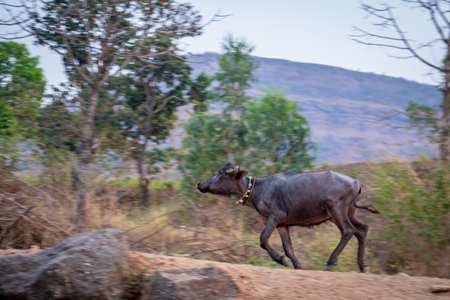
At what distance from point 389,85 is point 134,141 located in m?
40.9

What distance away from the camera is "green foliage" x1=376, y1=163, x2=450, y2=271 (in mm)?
9711

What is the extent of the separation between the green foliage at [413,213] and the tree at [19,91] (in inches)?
311

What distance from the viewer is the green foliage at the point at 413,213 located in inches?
382

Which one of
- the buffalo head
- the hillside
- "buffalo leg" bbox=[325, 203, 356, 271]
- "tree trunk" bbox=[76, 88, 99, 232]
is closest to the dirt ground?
"buffalo leg" bbox=[325, 203, 356, 271]

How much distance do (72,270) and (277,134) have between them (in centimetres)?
1009

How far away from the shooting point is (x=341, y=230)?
9.62 metres

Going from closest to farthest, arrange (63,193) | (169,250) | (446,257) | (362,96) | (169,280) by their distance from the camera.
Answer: (169,280) < (446,257) < (169,250) < (63,193) < (362,96)

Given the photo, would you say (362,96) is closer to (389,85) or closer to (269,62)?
(389,85)

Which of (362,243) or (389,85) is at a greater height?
(389,85)

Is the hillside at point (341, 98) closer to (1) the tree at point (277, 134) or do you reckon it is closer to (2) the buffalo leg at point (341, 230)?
(1) the tree at point (277, 134)

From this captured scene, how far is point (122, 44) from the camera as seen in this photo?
1177 centimetres

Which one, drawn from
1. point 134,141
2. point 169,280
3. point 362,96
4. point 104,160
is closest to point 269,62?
point 362,96

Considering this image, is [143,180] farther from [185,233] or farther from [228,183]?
[228,183]

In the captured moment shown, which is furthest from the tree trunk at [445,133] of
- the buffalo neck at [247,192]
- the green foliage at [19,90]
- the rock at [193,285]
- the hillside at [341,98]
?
the hillside at [341,98]
